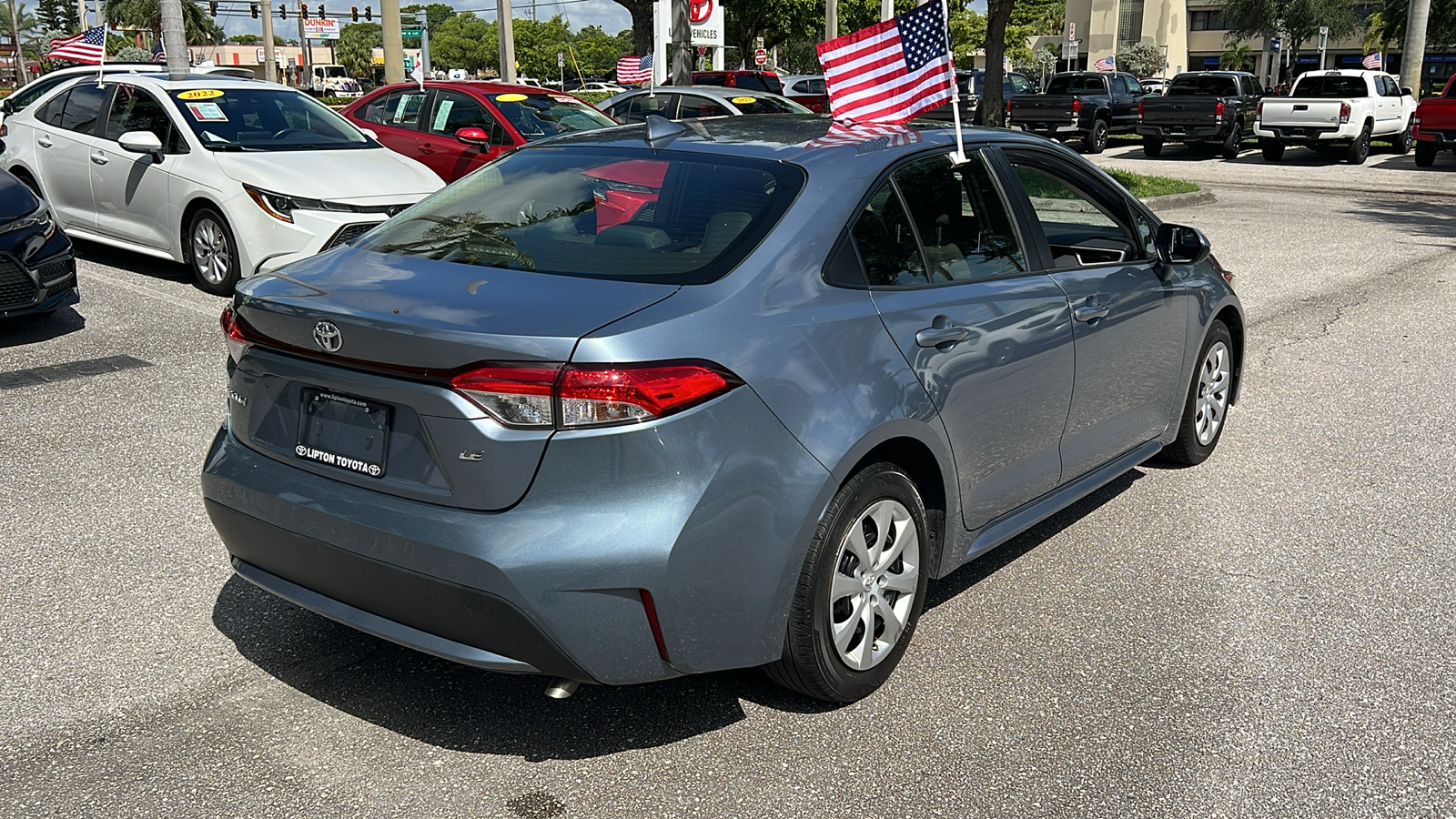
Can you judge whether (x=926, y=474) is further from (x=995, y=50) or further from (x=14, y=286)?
(x=995, y=50)

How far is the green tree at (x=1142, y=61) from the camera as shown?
8206 cm

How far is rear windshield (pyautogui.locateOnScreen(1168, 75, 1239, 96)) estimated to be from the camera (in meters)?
28.7

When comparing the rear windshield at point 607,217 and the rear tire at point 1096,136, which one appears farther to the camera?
the rear tire at point 1096,136

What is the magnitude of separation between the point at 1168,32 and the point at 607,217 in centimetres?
9421

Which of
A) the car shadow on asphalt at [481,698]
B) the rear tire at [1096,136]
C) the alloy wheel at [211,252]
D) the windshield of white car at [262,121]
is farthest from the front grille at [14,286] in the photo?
the rear tire at [1096,136]

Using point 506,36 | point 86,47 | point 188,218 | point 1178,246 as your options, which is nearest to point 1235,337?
point 1178,246

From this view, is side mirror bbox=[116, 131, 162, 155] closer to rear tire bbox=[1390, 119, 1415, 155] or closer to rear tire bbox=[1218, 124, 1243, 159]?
rear tire bbox=[1218, 124, 1243, 159]

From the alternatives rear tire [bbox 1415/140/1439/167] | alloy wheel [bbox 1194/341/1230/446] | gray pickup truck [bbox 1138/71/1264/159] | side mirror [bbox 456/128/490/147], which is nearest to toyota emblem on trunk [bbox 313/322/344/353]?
alloy wheel [bbox 1194/341/1230/446]

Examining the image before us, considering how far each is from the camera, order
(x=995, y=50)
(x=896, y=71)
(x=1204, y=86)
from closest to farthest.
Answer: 1. (x=896, y=71)
2. (x=995, y=50)
3. (x=1204, y=86)

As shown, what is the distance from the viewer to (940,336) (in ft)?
12.7

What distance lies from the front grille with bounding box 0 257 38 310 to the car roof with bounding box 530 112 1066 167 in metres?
4.75

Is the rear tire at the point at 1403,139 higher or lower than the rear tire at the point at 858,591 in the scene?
higher

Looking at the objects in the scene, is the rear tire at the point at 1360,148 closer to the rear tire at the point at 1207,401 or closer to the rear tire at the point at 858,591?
the rear tire at the point at 1207,401

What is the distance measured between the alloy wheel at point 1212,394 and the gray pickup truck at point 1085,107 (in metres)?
25.7
